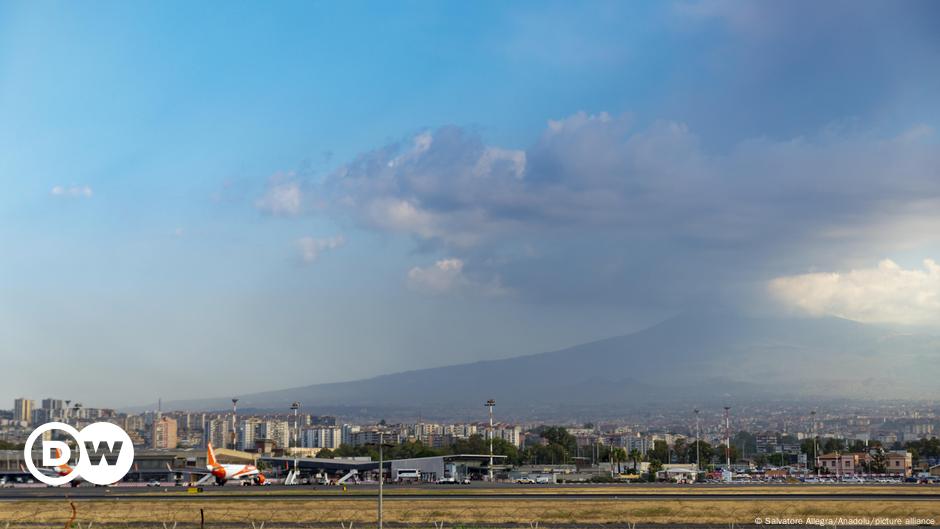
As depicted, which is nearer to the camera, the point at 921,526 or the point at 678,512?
the point at 921,526

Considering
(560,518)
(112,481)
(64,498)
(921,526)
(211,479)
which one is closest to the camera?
(921,526)

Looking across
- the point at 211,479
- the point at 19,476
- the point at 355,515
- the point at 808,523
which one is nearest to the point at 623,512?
the point at 808,523

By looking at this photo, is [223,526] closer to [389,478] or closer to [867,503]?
[867,503]

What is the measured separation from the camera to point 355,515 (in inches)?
2653

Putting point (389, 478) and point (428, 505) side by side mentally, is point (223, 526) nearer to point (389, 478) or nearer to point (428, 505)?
point (428, 505)

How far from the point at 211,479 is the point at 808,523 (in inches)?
4269

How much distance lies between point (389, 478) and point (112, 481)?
139 feet

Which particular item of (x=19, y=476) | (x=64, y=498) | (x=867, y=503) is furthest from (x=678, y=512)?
(x=19, y=476)

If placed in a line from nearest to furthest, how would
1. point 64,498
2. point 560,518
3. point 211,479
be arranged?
1. point 560,518
2. point 64,498
3. point 211,479

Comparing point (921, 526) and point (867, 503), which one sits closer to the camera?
point (921, 526)

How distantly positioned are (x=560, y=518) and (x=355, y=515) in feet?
44.8

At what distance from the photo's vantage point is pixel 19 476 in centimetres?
15388

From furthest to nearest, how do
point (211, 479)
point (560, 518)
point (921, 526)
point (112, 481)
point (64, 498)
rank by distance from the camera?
point (211, 479) → point (112, 481) → point (64, 498) → point (560, 518) → point (921, 526)

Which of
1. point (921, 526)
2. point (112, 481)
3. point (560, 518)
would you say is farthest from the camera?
point (112, 481)
